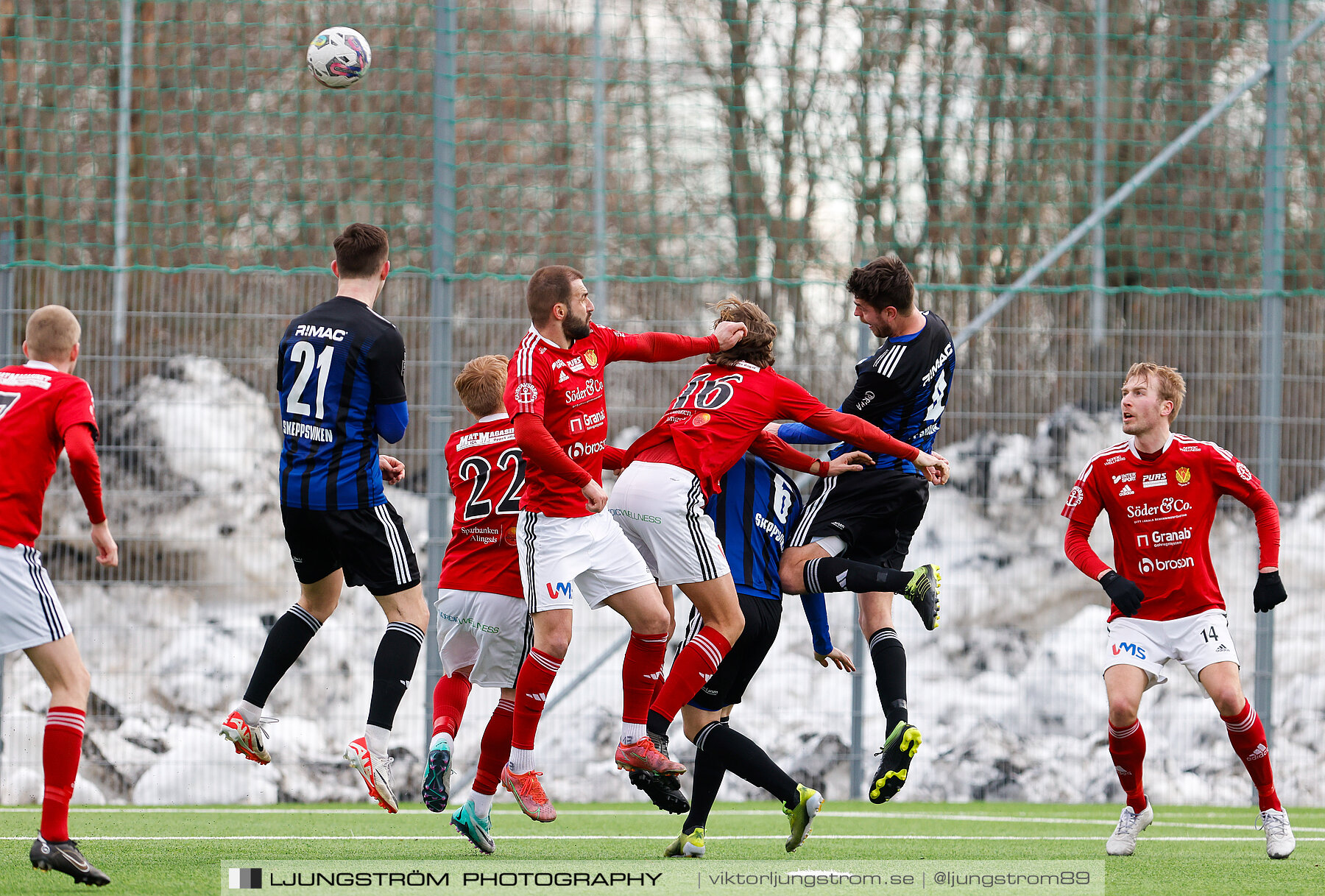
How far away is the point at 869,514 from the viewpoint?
629 cm

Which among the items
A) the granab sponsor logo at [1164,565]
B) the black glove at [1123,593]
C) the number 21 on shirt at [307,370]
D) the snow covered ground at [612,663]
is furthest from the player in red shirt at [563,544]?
the snow covered ground at [612,663]

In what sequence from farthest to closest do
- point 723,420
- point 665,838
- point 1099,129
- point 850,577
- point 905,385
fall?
point 1099,129
point 665,838
point 905,385
point 850,577
point 723,420

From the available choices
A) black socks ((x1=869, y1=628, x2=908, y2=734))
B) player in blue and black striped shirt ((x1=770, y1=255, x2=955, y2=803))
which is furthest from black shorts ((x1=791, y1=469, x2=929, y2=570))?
black socks ((x1=869, y1=628, x2=908, y2=734))

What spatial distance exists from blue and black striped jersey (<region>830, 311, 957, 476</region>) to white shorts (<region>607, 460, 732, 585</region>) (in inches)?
36.7

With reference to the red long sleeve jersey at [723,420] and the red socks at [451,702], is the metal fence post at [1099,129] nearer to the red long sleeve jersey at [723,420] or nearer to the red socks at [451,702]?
the red long sleeve jersey at [723,420]

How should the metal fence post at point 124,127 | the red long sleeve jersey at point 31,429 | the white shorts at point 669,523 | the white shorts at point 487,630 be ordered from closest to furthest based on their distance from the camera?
the red long sleeve jersey at point 31,429, the white shorts at point 669,523, the white shorts at point 487,630, the metal fence post at point 124,127

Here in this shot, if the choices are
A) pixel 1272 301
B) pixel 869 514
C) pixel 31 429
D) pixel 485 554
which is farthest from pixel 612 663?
pixel 31 429

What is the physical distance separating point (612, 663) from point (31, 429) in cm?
545

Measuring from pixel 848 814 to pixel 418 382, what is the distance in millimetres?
3914

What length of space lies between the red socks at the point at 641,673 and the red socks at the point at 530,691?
305mm

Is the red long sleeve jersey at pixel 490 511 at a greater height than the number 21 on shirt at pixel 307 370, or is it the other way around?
the number 21 on shirt at pixel 307 370

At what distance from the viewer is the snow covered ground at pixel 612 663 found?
9.11m

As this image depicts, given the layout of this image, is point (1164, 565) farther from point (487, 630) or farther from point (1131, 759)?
point (487, 630)

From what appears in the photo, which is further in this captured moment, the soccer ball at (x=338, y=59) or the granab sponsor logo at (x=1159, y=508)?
the soccer ball at (x=338, y=59)
